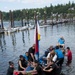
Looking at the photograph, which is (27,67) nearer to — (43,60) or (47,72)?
(47,72)

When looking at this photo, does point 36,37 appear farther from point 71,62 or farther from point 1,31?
point 1,31

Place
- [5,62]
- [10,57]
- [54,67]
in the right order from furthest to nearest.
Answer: [10,57]
[5,62]
[54,67]

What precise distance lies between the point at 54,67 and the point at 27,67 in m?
2.08

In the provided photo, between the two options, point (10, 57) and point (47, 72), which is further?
point (10, 57)

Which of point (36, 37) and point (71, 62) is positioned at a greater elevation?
point (36, 37)

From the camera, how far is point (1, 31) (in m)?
73.2

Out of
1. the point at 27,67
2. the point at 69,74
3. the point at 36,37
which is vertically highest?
the point at 36,37

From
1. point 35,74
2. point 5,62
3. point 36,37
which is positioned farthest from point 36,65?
point 5,62

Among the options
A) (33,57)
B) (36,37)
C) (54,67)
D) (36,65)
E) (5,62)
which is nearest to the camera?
(36,65)

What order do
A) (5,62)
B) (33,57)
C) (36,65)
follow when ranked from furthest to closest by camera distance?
1. (5,62)
2. (33,57)
3. (36,65)

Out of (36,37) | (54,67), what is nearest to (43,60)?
(36,37)

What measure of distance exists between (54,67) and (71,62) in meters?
9.57

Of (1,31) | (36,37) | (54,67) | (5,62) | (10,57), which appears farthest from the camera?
(1,31)

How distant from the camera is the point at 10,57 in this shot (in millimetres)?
32906
